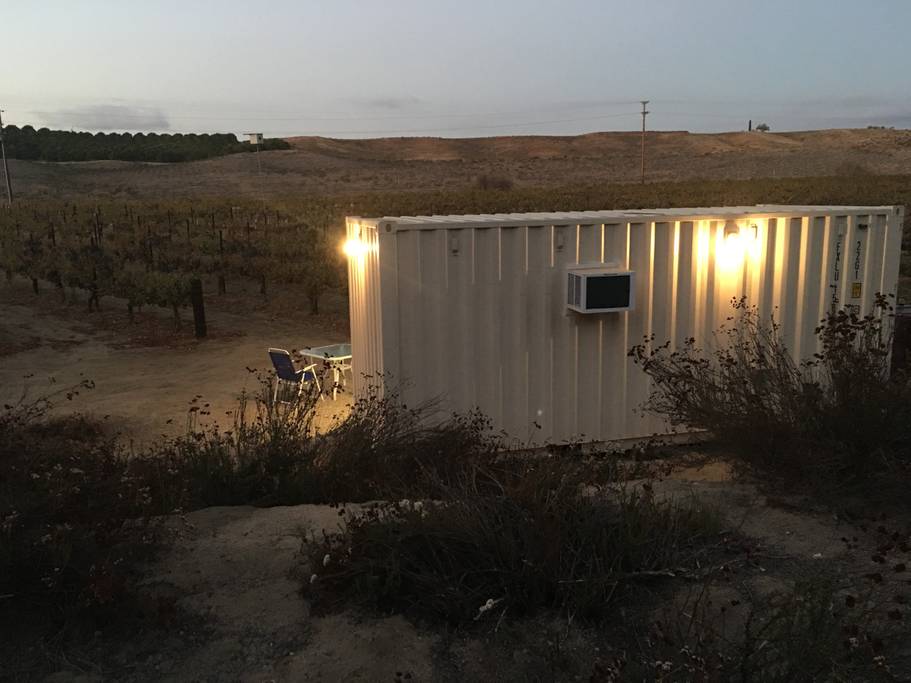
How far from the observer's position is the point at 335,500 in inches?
204

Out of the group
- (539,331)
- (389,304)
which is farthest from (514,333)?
(389,304)

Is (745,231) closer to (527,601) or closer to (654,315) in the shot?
(654,315)

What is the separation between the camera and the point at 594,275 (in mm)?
6617

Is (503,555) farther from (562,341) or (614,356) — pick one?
(614,356)

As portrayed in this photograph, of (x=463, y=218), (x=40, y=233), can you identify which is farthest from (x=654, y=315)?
(x=40, y=233)

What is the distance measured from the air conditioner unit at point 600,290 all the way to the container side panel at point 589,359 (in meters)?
0.18

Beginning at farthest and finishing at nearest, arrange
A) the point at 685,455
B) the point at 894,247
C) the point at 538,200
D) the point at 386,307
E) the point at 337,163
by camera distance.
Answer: the point at 337,163 < the point at 538,200 < the point at 894,247 < the point at 685,455 < the point at 386,307

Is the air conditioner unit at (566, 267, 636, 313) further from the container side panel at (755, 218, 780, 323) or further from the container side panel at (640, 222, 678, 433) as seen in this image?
the container side panel at (755, 218, 780, 323)

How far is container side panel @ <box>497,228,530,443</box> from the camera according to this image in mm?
6691

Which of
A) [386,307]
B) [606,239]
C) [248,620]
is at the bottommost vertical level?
[248,620]

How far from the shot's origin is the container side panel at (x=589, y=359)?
6.82 metres

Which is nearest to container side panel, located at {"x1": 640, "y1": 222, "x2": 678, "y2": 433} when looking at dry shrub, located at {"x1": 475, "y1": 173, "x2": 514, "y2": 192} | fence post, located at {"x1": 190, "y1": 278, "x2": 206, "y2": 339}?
fence post, located at {"x1": 190, "y1": 278, "x2": 206, "y2": 339}

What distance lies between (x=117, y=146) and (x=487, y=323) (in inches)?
4061

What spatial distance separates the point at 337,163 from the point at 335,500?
7879 cm
